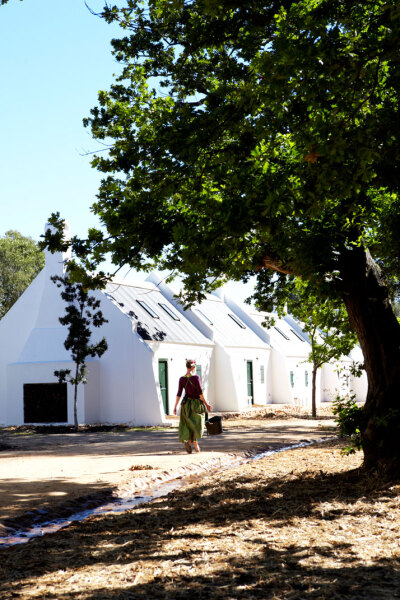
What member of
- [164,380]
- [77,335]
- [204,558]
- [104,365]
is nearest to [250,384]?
[164,380]

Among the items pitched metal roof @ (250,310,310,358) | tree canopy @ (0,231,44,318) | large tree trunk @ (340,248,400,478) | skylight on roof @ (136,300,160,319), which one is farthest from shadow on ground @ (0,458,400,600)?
tree canopy @ (0,231,44,318)

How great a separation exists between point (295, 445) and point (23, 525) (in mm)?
9533

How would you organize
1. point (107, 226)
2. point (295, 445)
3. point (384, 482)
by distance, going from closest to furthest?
point (384, 482), point (107, 226), point (295, 445)

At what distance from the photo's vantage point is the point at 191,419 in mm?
13484

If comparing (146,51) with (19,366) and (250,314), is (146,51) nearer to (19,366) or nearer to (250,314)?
(19,366)

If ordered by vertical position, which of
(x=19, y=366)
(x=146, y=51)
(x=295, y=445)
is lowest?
(x=295, y=445)

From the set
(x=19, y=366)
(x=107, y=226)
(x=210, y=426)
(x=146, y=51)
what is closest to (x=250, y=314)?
(x=19, y=366)

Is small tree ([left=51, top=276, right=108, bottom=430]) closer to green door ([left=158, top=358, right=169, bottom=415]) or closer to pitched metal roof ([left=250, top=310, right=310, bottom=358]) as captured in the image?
green door ([left=158, top=358, right=169, bottom=415])

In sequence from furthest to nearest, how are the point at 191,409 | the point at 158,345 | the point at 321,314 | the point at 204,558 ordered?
the point at 158,345 → the point at 321,314 → the point at 191,409 → the point at 204,558

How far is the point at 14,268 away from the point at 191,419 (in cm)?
4466

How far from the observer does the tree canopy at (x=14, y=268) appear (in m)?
54.4

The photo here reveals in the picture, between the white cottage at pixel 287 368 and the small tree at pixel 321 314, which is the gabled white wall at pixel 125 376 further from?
the white cottage at pixel 287 368

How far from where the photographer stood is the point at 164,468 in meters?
11.3

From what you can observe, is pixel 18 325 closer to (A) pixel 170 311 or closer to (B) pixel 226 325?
(A) pixel 170 311
